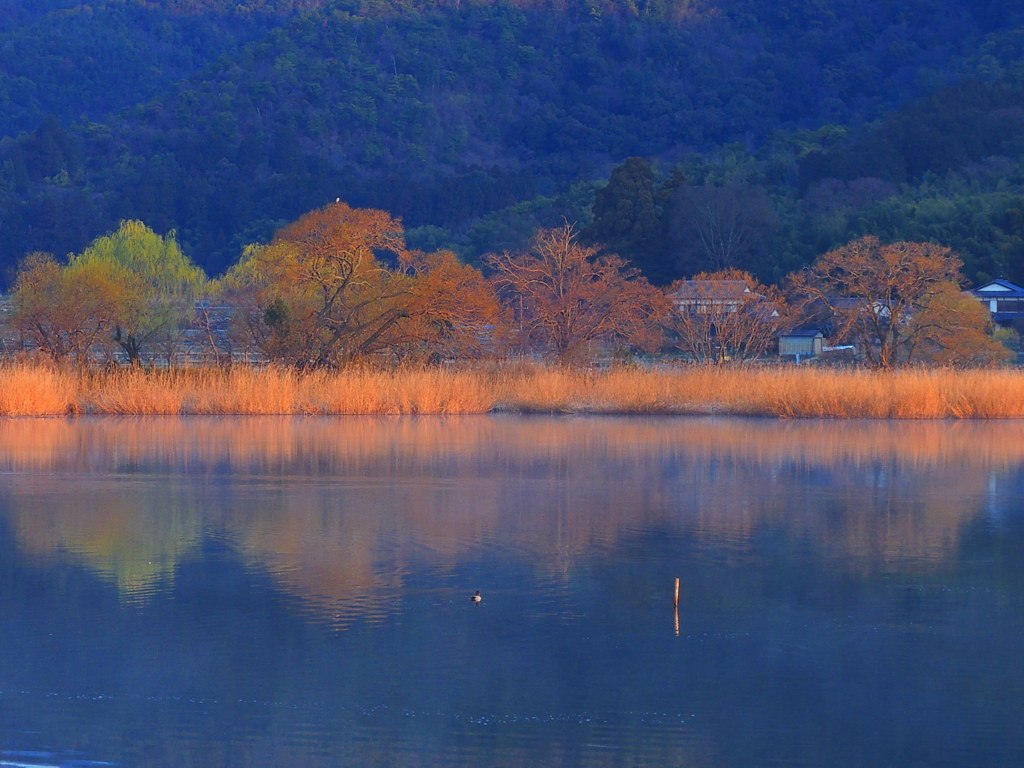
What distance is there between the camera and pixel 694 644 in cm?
775

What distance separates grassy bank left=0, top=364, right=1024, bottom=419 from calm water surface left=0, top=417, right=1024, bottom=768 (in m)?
7.52

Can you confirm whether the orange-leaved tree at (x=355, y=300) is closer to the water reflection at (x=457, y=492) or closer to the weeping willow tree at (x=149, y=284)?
the weeping willow tree at (x=149, y=284)

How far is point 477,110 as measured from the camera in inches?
3374

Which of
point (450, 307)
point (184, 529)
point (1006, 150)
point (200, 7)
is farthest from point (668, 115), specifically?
point (184, 529)

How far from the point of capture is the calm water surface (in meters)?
6.23

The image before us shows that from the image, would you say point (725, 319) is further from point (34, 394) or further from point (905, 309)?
point (34, 394)

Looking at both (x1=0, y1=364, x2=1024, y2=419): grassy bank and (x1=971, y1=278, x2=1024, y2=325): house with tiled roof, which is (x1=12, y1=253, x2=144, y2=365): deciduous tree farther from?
(x1=971, y1=278, x2=1024, y2=325): house with tiled roof

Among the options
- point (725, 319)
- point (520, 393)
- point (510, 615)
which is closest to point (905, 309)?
point (725, 319)

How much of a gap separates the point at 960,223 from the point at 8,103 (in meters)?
58.0

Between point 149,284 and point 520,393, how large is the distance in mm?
15372

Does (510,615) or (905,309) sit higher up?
(905,309)

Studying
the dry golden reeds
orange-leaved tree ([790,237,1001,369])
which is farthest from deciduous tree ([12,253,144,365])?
orange-leaved tree ([790,237,1001,369])

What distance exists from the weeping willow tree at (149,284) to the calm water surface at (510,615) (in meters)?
15.3

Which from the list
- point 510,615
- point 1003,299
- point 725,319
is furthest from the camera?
point 1003,299
